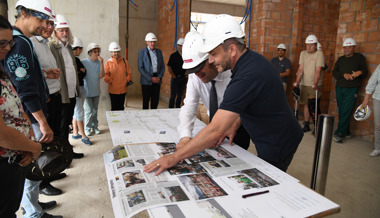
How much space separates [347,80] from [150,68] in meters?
3.49

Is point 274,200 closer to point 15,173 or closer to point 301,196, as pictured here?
point 301,196

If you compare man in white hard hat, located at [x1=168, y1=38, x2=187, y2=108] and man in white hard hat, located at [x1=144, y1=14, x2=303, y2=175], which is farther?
man in white hard hat, located at [x1=168, y1=38, x2=187, y2=108]

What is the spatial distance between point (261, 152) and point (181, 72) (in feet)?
13.4

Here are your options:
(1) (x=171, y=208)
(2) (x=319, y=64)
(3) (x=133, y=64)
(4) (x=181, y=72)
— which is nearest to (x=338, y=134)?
(2) (x=319, y=64)

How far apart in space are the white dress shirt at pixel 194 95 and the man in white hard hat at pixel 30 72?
0.98 m

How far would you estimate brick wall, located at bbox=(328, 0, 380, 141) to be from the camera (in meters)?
4.14

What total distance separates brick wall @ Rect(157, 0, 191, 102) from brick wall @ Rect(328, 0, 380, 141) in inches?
133

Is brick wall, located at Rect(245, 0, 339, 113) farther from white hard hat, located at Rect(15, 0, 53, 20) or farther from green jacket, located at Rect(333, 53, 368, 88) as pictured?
white hard hat, located at Rect(15, 0, 53, 20)

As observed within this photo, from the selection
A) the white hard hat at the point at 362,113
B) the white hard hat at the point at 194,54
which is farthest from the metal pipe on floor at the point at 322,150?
the white hard hat at the point at 362,113

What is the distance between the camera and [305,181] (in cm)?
286

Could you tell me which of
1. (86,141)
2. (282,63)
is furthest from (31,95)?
(282,63)

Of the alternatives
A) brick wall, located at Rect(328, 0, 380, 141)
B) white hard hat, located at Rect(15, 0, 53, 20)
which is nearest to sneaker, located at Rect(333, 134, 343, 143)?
brick wall, located at Rect(328, 0, 380, 141)

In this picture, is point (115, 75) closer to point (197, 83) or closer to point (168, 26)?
point (197, 83)

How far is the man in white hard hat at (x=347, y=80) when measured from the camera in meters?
4.22
